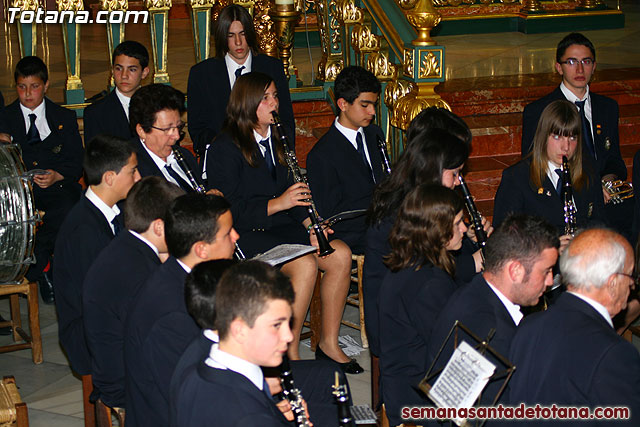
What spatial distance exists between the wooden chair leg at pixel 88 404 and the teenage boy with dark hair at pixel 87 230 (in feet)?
0.17

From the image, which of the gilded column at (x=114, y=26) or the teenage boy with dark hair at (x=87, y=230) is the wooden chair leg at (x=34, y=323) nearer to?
the teenage boy with dark hair at (x=87, y=230)

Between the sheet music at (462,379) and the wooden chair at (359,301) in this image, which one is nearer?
the sheet music at (462,379)

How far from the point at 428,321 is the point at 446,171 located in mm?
1129

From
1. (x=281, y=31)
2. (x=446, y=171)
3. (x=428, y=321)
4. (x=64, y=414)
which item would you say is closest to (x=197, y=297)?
(x=428, y=321)

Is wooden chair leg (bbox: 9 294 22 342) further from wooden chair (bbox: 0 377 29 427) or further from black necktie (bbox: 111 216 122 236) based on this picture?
wooden chair (bbox: 0 377 29 427)

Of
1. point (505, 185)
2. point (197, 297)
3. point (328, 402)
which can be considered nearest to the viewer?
point (197, 297)

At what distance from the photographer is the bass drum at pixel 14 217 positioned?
15.8ft

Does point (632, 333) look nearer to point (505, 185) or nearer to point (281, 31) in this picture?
point (505, 185)

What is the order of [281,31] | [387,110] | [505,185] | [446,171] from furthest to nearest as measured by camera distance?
[281,31]
[387,110]
[505,185]
[446,171]

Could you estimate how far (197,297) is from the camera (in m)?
2.90

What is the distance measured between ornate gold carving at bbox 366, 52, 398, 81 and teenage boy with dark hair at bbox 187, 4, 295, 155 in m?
0.75

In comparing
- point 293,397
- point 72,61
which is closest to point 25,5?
point 72,61

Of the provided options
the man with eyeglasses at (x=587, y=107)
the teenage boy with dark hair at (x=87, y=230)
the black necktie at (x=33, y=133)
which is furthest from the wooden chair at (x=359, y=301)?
the black necktie at (x=33, y=133)

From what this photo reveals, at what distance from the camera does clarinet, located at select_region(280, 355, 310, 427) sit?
2951 mm
